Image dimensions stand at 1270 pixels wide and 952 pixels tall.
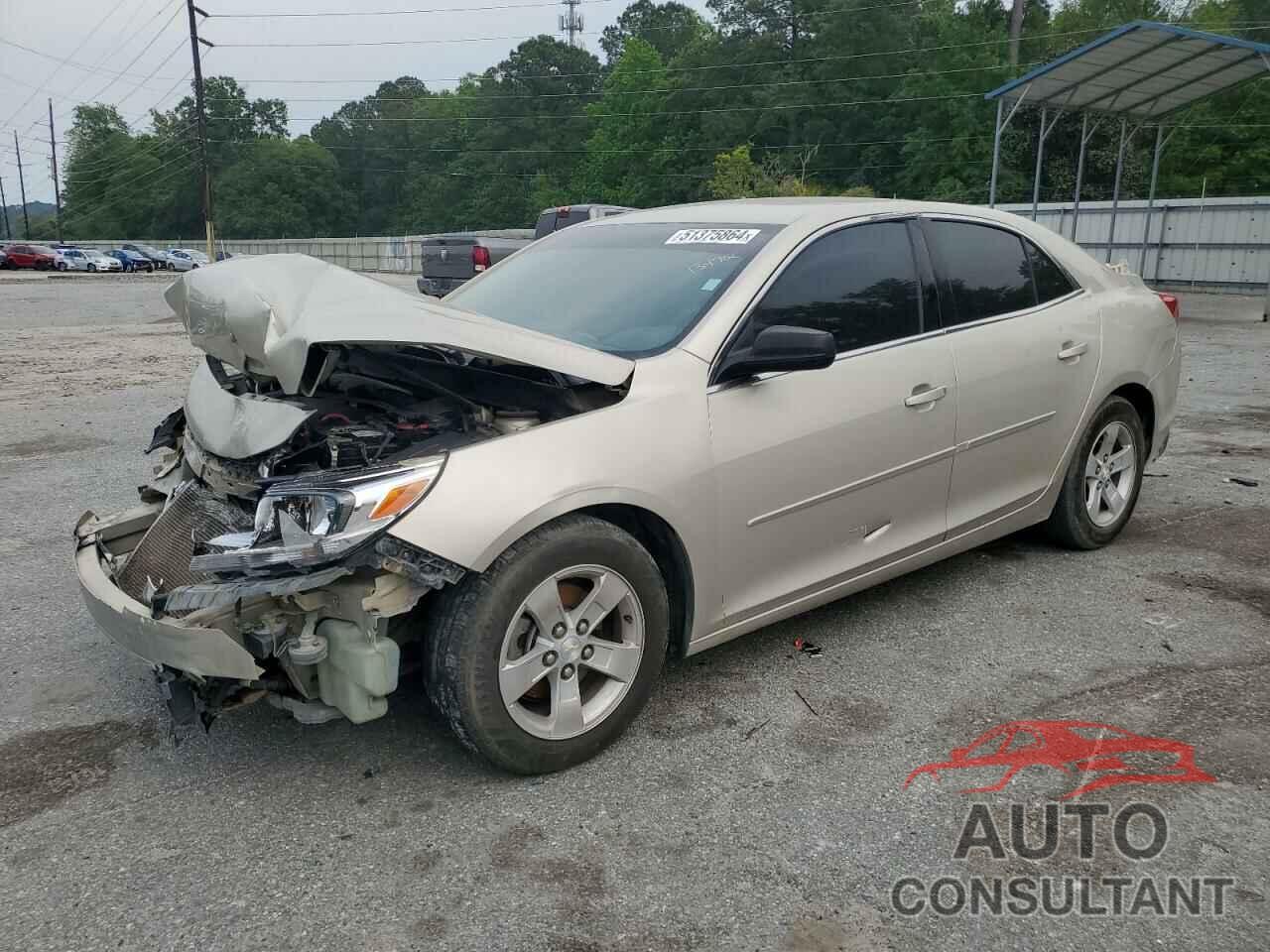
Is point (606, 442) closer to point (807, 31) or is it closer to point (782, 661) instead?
point (782, 661)

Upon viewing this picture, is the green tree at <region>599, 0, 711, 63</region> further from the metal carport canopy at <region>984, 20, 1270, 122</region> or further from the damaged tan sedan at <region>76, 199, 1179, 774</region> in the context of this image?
the damaged tan sedan at <region>76, 199, 1179, 774</region>

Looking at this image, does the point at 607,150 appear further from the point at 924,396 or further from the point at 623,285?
the point at 924,396

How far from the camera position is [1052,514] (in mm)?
4887

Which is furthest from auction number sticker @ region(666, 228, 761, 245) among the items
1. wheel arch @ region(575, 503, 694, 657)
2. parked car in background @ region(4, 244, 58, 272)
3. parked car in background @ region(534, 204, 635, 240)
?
parked car in background @ region(4, 244, 58, 272)

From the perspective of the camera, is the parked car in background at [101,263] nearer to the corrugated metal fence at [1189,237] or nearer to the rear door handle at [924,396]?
the corrugated metal fence at [1189,237]

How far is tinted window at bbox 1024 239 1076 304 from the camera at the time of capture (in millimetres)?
4617

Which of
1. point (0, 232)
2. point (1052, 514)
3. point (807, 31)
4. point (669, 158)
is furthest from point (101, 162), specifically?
point (1052, 514)

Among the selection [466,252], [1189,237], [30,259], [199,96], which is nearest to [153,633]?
[466,252]

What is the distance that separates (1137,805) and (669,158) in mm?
74821

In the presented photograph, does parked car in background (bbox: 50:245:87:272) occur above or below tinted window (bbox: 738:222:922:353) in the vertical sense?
below

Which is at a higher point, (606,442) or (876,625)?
(606,442)

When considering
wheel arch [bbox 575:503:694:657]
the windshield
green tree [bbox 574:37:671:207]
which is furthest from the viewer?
green tree [bbox 574:37:671:207]

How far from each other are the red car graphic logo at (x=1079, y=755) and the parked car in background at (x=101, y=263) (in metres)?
59.1

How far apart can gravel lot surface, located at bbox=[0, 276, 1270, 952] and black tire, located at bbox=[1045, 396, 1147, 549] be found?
179 millimetres
